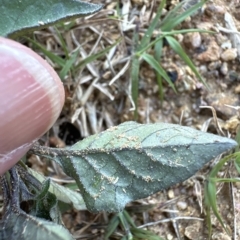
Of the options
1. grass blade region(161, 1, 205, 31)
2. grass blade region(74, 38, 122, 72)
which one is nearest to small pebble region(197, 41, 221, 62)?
grass blade region(161, 1, 205, 31)

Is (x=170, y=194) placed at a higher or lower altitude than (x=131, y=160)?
lower

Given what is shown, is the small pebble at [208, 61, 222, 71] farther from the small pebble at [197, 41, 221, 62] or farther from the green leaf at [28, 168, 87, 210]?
the green leaf at [28, 168, 87, 210]

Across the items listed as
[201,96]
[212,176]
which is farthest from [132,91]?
[212,176]

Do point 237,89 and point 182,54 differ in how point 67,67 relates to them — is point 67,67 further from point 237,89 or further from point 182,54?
point 237,89

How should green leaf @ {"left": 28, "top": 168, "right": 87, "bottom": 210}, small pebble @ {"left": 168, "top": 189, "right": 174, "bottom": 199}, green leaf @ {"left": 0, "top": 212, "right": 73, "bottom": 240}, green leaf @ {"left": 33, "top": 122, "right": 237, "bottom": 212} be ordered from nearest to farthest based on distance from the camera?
green leaf @ {"left": 0, "top": 212, "right": 73, "bottom": 240}
green leaf @ {"left": 33, "top": 122, "right": 237, "bottom": 212}
green leaf @ {"left": 28, "top": 168, "right": 87, "bottom": 210}
small pebble @ {"left": 168, "top": 189, "right": 174, "bottom": 199}

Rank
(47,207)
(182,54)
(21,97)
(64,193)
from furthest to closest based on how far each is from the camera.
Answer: (182,54)
(64,193)
(47,207)
(21,97)

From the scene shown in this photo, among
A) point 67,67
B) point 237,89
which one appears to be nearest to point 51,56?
point 67,67

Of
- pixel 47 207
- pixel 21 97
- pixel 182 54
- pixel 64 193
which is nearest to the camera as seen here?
pixel 21 97

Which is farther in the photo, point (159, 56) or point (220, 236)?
point (159, 56)

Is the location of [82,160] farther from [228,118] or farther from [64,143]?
[228,118]
